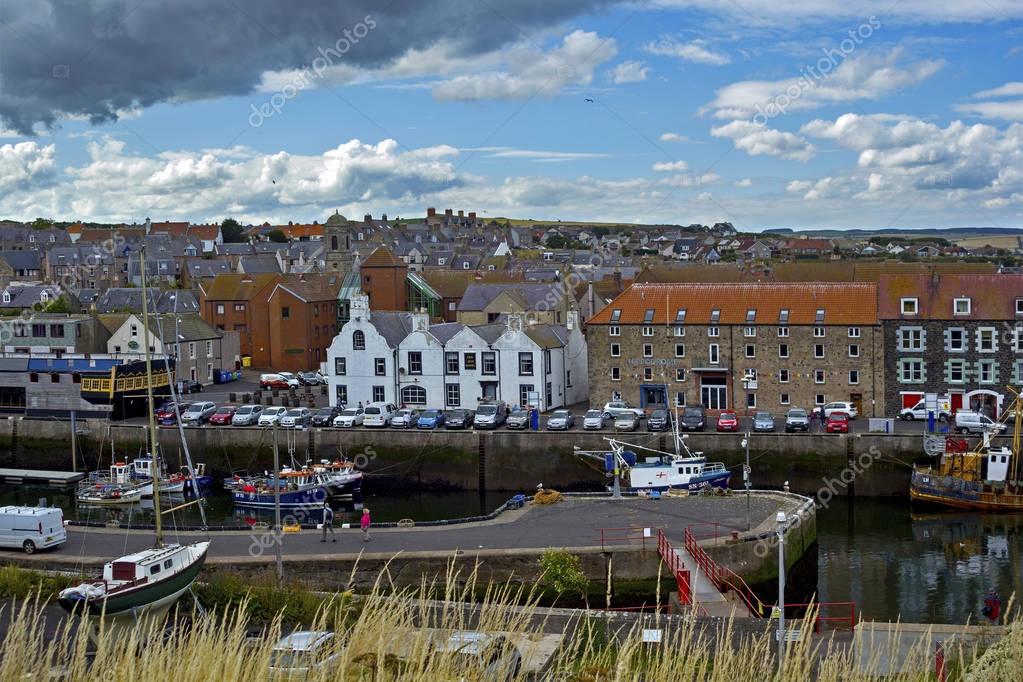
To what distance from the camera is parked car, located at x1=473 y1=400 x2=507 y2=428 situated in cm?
4853

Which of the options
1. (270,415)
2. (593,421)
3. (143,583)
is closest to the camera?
(143,583)

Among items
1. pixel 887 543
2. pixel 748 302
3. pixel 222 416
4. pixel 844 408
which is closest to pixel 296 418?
pixel 222 416

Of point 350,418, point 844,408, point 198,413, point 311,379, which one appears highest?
point 311,379

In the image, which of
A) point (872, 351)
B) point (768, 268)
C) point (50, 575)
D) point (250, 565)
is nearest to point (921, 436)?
point (872, 351)

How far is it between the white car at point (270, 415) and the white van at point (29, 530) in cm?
1873

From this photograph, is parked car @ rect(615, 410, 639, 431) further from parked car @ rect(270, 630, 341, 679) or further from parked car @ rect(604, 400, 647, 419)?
parked car @ rect(270, 630, 341, 679)

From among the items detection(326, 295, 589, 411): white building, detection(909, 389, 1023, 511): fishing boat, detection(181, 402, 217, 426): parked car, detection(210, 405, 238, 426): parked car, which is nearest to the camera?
detection(909, 389, 1023, 511): fishing boat

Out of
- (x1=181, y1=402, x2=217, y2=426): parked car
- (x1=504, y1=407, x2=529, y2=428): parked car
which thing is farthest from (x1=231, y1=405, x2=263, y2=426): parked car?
(x1=504, y1=407, x2=529, y2=428): parked car

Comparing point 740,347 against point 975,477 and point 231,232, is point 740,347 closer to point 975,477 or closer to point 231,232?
point 975,477

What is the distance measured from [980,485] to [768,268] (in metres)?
45.1

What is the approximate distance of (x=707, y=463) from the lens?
43.7 m

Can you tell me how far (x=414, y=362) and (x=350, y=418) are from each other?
563 cm

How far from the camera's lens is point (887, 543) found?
120ft

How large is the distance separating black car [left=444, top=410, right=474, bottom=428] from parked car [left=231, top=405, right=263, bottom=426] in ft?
26.4
